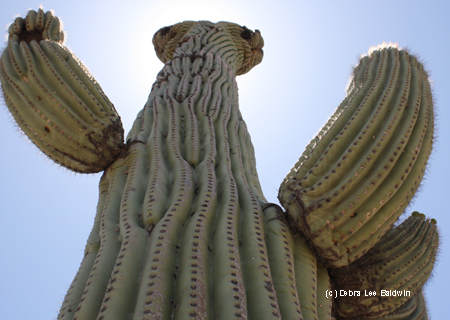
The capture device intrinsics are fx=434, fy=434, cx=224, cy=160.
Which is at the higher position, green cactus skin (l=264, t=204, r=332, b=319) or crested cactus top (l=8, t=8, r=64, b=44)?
crested cactus top (l=8, t=8, r=64, b=44)

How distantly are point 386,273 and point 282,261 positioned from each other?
1601 mm

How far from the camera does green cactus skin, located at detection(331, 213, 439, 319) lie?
4.06 meters

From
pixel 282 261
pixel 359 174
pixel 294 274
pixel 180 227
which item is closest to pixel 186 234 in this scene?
pixel 180 227

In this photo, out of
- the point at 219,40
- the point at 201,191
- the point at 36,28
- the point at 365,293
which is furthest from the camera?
the point at 219,40

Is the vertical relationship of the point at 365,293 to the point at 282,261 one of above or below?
above

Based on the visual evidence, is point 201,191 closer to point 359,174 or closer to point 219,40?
point 359,174

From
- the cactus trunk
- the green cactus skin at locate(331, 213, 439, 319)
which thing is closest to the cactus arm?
the cactus trunk

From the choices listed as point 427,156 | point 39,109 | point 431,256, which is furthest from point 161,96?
point 431,256

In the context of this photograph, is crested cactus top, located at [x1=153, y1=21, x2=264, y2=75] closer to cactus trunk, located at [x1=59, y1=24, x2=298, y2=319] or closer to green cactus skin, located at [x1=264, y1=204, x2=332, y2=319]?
cactus trunk, located at [x1=59, y1=24, x2=298, y2=319]

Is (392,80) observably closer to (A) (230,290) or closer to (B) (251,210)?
(B) (251,210)

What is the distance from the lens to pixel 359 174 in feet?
10.9

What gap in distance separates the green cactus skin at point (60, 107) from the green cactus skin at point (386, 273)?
243 centimetres

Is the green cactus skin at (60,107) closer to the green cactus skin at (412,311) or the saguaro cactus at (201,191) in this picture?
the saguaro cactus at (201,191)

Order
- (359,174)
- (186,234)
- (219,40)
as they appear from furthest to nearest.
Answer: (219,40) → (359,174) → (186,234)
